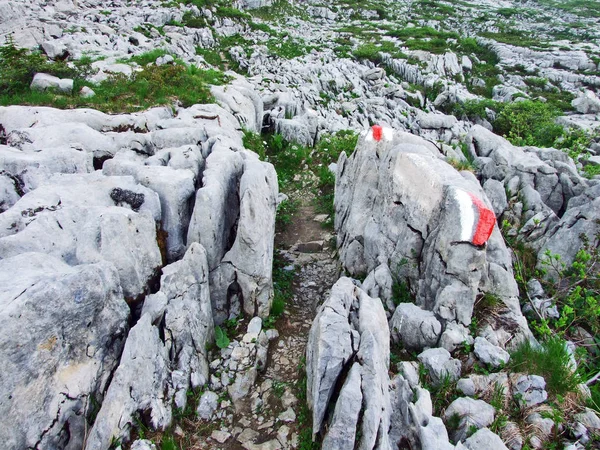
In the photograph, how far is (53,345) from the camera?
5.99 metres

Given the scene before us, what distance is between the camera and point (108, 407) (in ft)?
20.5

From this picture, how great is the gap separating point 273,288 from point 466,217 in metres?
5.77

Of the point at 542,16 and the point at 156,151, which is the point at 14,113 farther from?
the point at 542,16

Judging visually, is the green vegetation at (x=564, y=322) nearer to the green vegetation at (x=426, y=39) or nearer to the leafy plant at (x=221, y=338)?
the leafy plant at (x=221, y=338)

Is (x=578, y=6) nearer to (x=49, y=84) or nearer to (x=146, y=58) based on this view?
(x=146, y=58)

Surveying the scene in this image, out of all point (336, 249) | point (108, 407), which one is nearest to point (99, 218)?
point (108, 407)

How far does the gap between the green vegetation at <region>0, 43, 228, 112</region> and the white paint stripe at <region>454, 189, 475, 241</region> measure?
610 inches

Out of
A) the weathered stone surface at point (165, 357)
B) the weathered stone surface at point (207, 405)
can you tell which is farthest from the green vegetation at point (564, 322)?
the weathered stone surface at point (165, 357)

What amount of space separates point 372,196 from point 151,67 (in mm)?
17684

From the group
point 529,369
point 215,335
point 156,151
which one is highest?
point 156,151

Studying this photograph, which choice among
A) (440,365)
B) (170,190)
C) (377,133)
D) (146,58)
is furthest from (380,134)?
(146,58)

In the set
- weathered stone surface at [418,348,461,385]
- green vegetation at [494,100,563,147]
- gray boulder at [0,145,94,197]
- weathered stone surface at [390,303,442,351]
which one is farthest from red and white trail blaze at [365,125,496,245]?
green vegetation at [494,100,563,147]

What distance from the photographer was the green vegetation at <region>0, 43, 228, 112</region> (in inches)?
667

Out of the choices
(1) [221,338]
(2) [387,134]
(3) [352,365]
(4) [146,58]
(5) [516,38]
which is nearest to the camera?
(3) [352,365]
